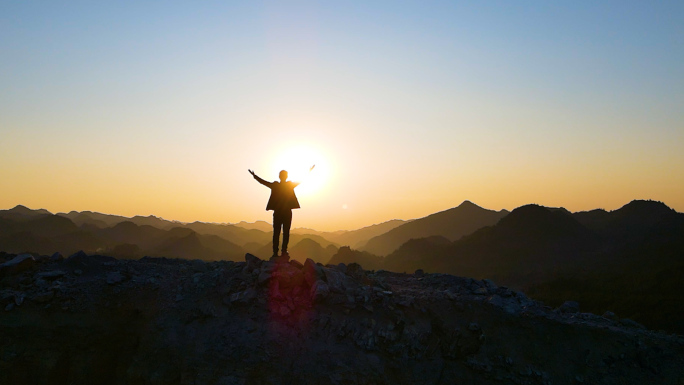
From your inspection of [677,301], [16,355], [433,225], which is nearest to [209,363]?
[16,355]

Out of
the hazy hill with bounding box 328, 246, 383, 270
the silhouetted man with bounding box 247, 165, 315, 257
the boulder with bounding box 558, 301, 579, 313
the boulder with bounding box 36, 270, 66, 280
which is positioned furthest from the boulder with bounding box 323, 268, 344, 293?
the hazy hill with bounding box 328, 246, 383, 270

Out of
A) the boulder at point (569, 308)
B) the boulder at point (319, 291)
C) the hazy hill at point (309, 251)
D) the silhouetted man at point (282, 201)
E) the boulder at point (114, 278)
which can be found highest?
the silhouetted man at point (282, 201)

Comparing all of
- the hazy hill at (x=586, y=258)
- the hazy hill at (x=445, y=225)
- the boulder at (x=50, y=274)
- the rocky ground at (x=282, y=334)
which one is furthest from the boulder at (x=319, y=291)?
the hazy hill at (x=445, y=225)

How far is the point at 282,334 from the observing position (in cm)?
850

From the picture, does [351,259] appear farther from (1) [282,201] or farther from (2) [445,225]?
(2) [445,225]

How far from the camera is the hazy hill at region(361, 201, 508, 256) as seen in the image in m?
97.6

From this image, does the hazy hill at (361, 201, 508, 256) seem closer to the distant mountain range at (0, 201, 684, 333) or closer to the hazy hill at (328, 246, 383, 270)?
the distant mountain range at (0, 201, 684, 333)

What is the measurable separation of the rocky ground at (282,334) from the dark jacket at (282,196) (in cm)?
161

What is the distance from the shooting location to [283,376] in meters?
7.76

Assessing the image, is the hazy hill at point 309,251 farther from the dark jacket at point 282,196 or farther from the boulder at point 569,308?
the dark jacket at point 282,196

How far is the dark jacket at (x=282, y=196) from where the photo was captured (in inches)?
430

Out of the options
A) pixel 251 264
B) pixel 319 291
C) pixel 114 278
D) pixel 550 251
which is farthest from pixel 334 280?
pixel 550 251

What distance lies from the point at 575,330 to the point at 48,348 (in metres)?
11.7

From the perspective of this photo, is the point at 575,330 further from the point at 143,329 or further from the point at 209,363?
the point at 143,329
